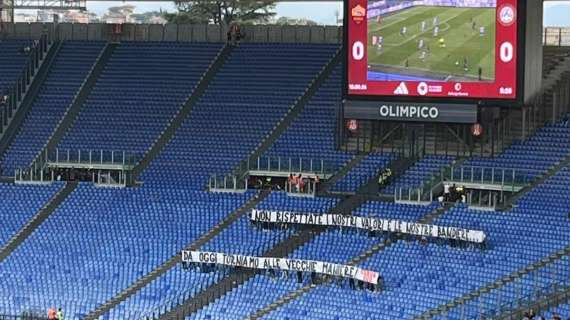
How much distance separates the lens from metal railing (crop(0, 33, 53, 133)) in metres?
59.4

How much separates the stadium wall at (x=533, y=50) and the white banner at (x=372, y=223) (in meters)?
4.69

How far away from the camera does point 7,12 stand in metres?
66.2

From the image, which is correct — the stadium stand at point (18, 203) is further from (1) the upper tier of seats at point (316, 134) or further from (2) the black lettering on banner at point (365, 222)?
(2) the black lettering on banner at point (365, 222)

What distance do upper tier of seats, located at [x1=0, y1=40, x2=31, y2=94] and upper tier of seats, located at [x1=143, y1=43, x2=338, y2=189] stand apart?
30.2 ft

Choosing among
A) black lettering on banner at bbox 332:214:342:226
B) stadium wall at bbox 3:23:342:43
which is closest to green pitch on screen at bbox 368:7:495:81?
black lettering on banner at bbox 332:214:342:226

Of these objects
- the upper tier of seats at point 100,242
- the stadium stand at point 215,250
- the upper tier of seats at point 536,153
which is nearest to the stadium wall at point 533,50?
the upper tier of seats at point 536,153

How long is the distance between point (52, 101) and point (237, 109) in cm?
866

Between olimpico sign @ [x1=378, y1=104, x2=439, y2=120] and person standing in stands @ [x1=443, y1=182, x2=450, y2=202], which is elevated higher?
olimpico sign @ [x1=378, y1=104, x2=439, y2=120]

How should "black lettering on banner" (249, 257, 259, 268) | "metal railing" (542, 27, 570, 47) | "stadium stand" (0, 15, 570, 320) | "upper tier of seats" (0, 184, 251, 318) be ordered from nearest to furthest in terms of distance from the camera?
"stadium stand" (0, 15, 570, 320) → "black lettering on banner" (249, 257, 259, 268) → "upper tier of seats" (0, 184, 251, 318) → "metal railing" (542, 27, 570, 47)

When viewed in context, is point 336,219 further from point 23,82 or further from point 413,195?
point 23,82

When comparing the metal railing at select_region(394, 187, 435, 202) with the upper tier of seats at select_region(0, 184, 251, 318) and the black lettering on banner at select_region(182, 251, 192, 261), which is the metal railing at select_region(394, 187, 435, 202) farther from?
the black lettering on banner at select_region(182, 251, 192, 261)

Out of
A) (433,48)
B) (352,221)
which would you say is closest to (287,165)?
(352,221)

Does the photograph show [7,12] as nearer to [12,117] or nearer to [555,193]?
[12,117]

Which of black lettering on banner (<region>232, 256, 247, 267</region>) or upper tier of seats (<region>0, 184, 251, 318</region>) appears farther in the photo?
upper tier of seats (<region>0, 184, 251, 318</region>)
